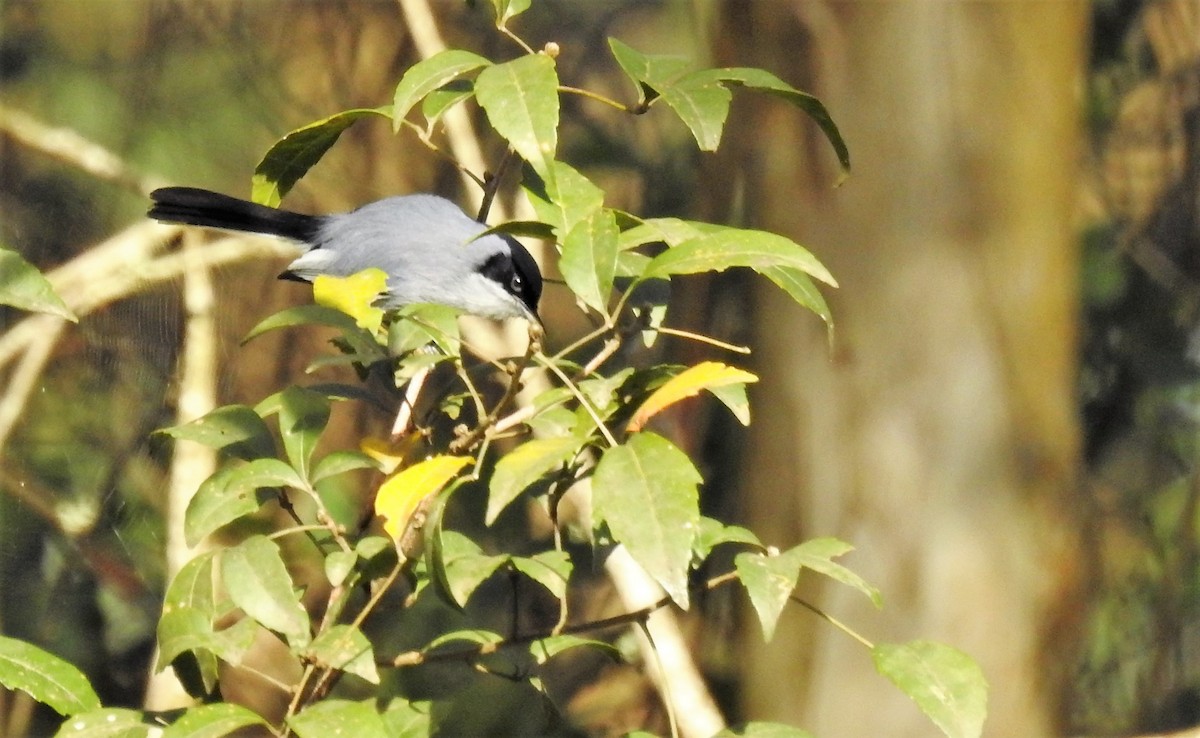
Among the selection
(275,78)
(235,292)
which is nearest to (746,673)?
(235,292)

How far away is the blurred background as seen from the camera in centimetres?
149

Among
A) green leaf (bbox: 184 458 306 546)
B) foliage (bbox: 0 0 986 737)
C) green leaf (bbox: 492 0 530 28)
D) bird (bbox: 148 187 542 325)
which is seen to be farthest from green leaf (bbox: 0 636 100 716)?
bird (bbox: 148 187 542 325)

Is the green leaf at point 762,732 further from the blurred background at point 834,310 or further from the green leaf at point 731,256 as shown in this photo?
the blurred background at point 834,310

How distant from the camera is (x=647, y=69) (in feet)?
2.51

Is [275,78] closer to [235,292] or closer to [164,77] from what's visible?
[164,77]

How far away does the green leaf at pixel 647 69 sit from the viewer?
748 millimetres

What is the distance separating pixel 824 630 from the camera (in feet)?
5.18

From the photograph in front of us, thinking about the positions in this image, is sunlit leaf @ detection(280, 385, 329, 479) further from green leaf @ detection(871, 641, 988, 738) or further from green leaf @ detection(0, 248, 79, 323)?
green leaf @ detection(871, 641, 988, 738)

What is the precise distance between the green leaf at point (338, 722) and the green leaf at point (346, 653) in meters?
0.02

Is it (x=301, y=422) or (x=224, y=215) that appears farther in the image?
(x=224, y=215)

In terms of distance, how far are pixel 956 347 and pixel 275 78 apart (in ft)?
3.97

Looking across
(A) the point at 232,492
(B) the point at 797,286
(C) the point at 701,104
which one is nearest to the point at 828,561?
(B) the point at 797,286

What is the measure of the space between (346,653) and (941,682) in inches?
13.6

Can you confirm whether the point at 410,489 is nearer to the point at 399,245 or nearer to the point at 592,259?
the point at 592,259
